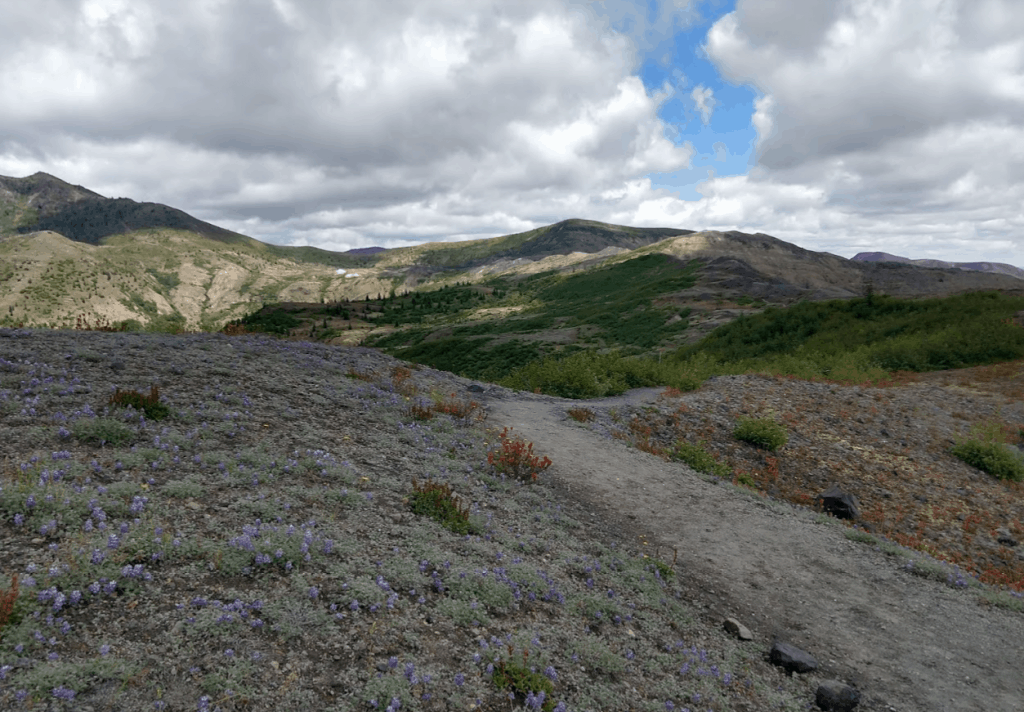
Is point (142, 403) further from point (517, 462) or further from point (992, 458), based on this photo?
Answer: point (992, 458)

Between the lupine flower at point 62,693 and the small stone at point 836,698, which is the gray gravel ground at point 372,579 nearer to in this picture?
the lupine flower at point 62,693

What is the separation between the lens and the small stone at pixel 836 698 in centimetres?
564

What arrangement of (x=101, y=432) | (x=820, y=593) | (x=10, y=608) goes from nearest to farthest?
(x=10, y=608) → (x=101, y=432) → (x=820, y=593)

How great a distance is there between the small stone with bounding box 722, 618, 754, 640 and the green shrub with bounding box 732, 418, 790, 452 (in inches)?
377

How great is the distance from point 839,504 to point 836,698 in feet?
26.4

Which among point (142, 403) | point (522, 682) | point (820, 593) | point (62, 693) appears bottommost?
point (820, 593)

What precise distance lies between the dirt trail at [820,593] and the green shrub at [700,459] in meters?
1.03

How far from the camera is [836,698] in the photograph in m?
5.64

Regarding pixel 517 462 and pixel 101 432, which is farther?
pixel 517 462

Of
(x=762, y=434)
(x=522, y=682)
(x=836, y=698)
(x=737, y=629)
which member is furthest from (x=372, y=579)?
(x=762, y=434)

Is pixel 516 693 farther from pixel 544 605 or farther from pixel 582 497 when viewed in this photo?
pixel 582 497

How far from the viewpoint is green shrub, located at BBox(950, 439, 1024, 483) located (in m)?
15.6

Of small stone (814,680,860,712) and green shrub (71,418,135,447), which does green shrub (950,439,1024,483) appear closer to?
small stone (814,680,860,712)

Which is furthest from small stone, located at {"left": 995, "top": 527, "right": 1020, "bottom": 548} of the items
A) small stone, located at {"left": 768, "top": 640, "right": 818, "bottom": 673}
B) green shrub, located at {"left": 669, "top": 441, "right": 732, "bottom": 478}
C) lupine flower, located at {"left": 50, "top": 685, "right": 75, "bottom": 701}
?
lupine flower, located at {"left": 50, "top": 685, "right": 75, "bottom": 701}
